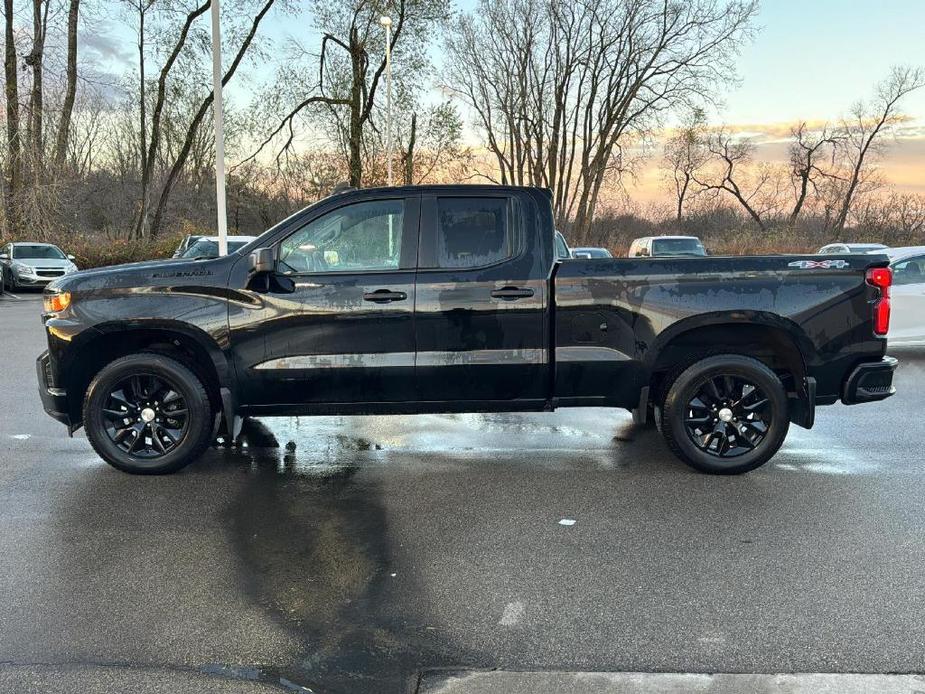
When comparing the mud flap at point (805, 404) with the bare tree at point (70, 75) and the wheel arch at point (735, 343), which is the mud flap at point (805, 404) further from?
the bare tree at point (70, 75)

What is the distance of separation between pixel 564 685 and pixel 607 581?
956mm

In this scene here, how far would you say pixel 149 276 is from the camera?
5070mm

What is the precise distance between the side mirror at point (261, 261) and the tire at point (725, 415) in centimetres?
295

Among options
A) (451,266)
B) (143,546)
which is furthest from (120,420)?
(451,266)

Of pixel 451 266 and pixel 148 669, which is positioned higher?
pixel 451 266

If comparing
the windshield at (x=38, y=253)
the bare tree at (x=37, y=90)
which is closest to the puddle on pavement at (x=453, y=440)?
the windshield at (x=38, y=253)

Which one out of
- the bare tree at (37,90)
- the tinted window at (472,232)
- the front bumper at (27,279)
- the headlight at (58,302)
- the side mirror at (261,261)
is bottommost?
the front bumper at (27,279)

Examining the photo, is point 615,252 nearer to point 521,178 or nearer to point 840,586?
point 521,178

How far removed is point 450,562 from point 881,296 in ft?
11.7

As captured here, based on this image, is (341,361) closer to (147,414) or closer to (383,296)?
(383,296)

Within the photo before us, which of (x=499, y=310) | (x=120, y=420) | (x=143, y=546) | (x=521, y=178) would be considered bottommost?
(x=143, y=546)

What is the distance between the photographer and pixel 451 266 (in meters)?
5.12

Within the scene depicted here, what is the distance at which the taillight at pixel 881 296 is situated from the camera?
16.7 ft

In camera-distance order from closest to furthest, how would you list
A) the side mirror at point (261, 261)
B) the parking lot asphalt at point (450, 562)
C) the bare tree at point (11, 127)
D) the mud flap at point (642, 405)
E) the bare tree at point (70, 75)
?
the parking lot asphalt at point (450, 562) < the side mirror at point (261, 261) < the mud flap at point (642, 405) < the bare tree at point (11, 127) < the bare tree at point (70, 75)
